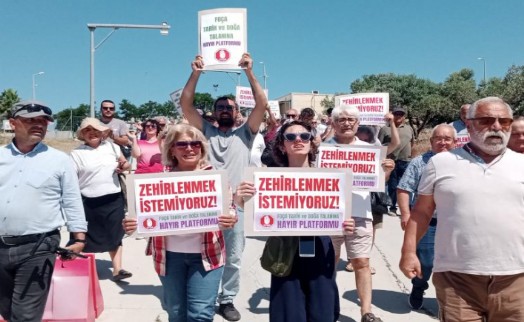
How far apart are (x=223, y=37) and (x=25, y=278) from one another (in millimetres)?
2661

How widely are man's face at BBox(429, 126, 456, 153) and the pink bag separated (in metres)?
3.32

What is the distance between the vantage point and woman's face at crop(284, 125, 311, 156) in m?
3.43

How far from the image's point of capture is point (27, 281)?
3.27 metres

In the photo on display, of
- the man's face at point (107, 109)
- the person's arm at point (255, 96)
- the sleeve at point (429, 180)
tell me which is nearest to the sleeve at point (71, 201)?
the person's arm at point (255, 96)

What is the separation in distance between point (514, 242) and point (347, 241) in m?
1.83

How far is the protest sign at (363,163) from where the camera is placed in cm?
444

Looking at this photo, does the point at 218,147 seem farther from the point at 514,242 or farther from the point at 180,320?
the point at 514,242

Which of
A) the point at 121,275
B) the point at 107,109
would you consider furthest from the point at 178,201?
the point at 107,109

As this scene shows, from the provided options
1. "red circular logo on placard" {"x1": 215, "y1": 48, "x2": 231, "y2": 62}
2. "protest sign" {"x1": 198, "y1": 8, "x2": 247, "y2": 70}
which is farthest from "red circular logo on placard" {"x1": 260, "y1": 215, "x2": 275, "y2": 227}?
"red circular logo on placard" {"x1": 215, "y1": 48, "x2": 231, "y2": 62}

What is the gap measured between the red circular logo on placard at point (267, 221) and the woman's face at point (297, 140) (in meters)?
0.48

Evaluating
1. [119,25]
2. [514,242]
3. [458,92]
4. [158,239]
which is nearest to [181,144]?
[158,239]

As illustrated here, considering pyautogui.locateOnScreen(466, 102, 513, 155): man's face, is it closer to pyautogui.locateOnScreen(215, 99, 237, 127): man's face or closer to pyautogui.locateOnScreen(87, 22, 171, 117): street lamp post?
pyautogui.locateOnScreen(215, 99, 237, 127): man's face

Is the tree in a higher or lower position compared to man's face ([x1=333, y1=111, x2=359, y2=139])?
higher

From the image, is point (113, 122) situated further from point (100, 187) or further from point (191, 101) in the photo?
point (191, 101)
